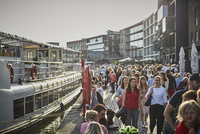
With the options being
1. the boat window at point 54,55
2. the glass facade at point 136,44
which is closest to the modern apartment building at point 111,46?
the glass facade at point 136,44

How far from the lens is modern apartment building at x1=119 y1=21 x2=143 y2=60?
78.9 m

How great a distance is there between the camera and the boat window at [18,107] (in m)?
7.56

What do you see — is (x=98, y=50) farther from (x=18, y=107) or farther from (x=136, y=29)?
(x=18, y=107)

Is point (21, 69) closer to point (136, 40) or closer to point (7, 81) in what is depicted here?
point (7, 81)

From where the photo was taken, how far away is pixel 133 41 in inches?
3327

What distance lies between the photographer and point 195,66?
57.2ft

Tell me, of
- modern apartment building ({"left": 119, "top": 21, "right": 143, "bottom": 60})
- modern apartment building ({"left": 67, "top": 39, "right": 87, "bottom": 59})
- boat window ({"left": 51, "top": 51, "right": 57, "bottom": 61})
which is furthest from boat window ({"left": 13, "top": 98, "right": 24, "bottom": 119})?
modern apartment building ({"left": 67, "top": 39, "right": 87, "bottom": 59})

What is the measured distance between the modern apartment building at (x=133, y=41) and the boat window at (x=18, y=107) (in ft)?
230

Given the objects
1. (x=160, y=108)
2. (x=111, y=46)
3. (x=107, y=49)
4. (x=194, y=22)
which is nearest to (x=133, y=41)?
(x=111, y=46)

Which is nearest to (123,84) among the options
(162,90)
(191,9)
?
(162,90)

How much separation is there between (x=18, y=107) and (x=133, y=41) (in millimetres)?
79815

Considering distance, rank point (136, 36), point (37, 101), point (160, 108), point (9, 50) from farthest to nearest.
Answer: point (136, 36)
point (9, 50)
point (37, 101)
point (160, 108)

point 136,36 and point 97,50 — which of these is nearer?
point 136,36

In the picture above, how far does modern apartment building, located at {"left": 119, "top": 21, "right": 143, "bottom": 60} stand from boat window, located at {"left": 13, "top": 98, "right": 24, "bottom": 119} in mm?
69983
